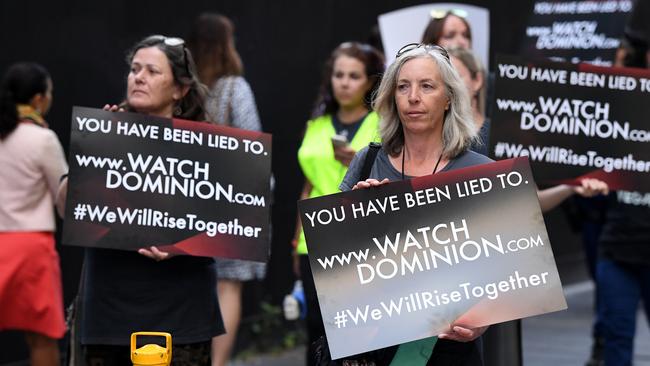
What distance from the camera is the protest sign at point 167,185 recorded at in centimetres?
495

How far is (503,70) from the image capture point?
18.6 feet

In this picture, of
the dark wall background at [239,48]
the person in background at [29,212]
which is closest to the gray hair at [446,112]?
the person in background at [29,212]

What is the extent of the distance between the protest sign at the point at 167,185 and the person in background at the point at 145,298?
10 centimetres

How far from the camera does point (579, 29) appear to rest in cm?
842

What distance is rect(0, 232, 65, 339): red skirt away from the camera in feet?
21.6

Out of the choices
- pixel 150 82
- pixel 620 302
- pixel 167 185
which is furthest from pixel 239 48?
pixel 167 185

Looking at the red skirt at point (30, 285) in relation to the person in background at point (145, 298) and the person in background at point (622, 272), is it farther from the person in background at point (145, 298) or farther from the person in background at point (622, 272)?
the person in background at point (622, 272)

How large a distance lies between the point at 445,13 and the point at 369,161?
8.63 feet

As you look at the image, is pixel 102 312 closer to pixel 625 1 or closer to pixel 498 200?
pixel 498 200

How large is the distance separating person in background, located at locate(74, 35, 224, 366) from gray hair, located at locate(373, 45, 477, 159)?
1.00 m

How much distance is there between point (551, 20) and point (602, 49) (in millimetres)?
386

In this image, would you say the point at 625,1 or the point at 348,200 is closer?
the point at 348,200

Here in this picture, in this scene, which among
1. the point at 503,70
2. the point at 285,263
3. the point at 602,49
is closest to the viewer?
the point at 503,70

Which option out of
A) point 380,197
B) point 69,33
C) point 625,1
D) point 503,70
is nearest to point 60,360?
point 69,33
